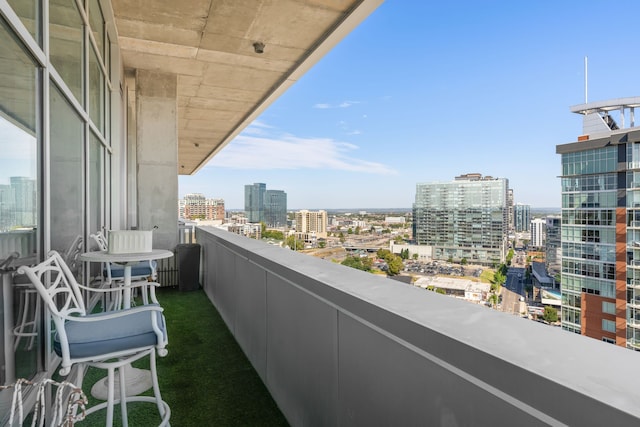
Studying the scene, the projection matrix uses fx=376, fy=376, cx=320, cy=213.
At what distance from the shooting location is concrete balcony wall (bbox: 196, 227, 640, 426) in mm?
768

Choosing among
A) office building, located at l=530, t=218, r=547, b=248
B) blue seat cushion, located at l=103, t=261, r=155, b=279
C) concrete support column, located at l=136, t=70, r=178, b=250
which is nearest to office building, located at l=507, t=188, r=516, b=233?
office building, located at l=530, t=218, r=547, b=248

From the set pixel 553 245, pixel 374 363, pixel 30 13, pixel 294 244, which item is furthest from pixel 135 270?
pixel 553 245

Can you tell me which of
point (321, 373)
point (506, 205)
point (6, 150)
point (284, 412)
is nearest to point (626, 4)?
point (506, 205)

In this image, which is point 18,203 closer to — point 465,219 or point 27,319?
point 27,319

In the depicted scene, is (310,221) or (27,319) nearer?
(27,319)

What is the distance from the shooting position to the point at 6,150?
63.7 inches

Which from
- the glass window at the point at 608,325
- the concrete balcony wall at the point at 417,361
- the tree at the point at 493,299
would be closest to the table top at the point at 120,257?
the concrete balcony wall at the point at 417,361

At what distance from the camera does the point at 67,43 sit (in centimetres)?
262

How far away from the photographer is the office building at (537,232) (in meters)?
2.18

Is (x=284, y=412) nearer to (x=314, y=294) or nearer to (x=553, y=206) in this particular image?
(x=314, y=294)

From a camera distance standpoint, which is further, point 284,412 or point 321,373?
point 284,412

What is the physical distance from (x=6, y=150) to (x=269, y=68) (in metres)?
4.57

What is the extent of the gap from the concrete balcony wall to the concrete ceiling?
290cm

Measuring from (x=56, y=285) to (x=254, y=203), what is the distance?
27.6 feet
